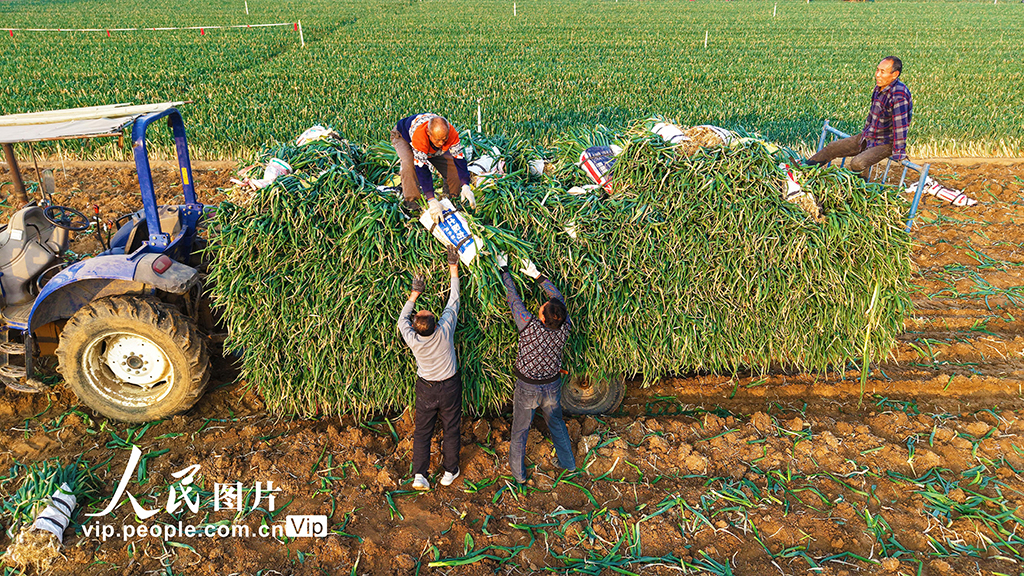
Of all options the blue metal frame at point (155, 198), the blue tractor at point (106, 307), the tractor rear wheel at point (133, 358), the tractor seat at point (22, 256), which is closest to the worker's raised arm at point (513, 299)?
the blue tractor at point (106, 307)

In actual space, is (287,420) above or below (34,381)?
below

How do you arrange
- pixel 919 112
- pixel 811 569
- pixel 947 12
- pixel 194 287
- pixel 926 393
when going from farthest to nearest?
1. pixel 947 12
2. pixel 919 112
3. pixel 926 393
4. pixel 194 287
5. pixel 811 569

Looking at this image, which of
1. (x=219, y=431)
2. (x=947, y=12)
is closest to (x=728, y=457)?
(x=219, y=431)

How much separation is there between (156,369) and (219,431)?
0.63 meters

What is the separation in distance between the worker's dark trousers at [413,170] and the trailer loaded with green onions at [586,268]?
14cm

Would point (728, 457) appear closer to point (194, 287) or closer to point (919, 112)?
point (194, 287)

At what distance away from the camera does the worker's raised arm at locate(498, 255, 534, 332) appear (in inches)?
144

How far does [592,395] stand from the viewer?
450cm

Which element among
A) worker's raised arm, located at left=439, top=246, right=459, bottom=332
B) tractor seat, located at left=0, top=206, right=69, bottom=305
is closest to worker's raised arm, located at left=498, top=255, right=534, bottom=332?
worker's raised arm, located at left=439, top=246, right=459, bottom=332

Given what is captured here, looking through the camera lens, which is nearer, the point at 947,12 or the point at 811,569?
the point at 811,569

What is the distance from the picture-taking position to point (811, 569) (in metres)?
3.19

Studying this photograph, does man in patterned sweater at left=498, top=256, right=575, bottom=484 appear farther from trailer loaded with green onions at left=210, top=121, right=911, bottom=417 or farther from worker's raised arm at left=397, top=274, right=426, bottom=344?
worker's raised arm at left=397, top=274, right=426, bottom=344

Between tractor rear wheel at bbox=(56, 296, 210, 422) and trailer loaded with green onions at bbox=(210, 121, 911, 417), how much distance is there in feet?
1.11

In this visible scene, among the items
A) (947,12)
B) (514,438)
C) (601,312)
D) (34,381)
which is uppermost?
(947,12)
